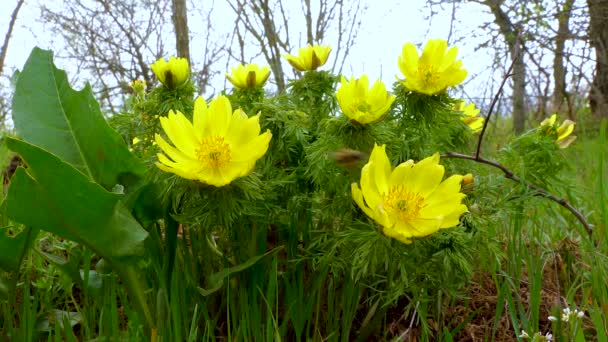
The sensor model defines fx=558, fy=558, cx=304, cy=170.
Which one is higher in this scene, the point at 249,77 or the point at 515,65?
the point at 515,65

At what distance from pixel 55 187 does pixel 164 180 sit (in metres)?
0.17

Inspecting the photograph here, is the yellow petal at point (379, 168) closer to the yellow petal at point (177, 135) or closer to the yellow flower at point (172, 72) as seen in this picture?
the yellow petal at point (177, 135)

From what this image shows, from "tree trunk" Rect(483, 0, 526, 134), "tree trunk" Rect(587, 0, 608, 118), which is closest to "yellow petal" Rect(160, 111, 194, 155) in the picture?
"tree trunk" Rect(483, 0, 526, 134)

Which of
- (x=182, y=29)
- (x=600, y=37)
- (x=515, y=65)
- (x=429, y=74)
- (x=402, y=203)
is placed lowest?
(x=402, y=203)

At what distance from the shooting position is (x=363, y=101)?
932 millimetres

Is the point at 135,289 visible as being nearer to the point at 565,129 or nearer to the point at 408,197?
the point at 408,197

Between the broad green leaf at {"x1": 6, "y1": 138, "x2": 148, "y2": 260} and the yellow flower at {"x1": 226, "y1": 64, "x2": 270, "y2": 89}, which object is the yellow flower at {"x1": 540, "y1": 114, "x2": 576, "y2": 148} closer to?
the yellow flower at {"x1": 226, "y1": 64, "x2": 270, "y2": 89}

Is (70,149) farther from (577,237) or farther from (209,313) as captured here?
(577,237)

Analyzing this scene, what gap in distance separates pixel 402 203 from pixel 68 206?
0.54m

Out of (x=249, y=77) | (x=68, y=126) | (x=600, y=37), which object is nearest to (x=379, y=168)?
(x=249, y=77)

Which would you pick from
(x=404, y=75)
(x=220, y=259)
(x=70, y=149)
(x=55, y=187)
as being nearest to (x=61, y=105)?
(x=70, y=149)

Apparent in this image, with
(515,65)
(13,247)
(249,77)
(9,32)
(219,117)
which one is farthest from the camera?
(9,32)

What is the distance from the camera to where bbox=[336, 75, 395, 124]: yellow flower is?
0.91m

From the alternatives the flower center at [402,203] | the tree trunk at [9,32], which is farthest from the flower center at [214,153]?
the tree trunk at [9,32]
